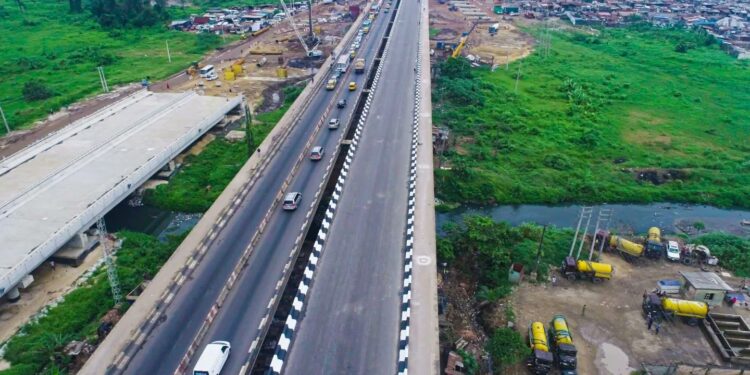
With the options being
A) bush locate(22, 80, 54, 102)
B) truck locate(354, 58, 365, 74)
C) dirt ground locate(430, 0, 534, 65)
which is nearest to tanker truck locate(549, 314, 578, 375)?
truck locate(354, 58, 365, 74)

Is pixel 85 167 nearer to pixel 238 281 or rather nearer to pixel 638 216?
pixel 238 281

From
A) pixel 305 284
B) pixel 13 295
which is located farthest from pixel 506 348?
pixel 13 295

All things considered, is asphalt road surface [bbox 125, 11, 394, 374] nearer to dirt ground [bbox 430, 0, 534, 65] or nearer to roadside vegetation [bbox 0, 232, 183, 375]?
roadside vegetation [bbox 0, 232, 183, 375]

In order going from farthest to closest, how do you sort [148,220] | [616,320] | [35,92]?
1. [35,92]
2. [148,220]
3. [616,320]

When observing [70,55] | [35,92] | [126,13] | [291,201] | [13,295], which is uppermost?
[126,13]

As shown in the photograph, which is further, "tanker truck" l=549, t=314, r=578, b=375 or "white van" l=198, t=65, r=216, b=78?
"white van" l=198, t=65, r=216, b=78
